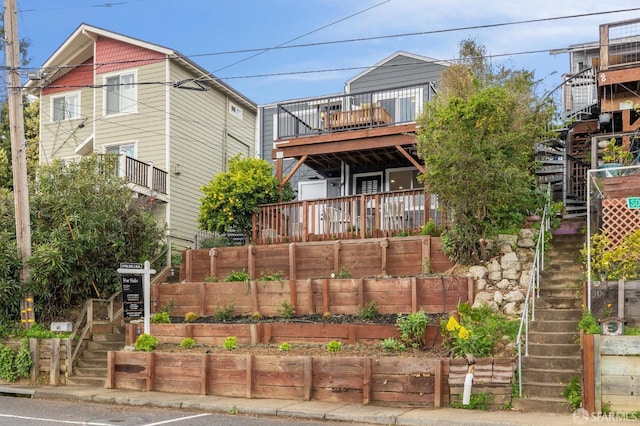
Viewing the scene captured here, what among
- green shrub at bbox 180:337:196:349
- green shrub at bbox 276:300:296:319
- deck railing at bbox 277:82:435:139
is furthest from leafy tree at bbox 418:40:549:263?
green shrub at bbox 180:337:196:349

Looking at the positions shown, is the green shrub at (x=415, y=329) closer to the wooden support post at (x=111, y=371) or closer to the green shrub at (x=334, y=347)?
the green shrub at (x=334, y=347)

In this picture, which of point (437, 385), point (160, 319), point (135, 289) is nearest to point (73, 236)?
point (135, 289)

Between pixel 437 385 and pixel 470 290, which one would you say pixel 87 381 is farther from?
pixel 470 290

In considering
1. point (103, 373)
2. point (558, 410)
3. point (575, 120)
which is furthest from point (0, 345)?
→ point (575, 120)

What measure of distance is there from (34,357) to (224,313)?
15.2 feet

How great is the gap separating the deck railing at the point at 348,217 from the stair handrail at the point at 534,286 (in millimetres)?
2547

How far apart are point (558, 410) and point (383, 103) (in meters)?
13.0

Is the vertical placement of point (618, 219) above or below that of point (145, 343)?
above

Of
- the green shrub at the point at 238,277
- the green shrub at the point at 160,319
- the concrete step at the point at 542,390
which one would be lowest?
the concrete step at the point at 542,390

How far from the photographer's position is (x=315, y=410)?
11.2 meters

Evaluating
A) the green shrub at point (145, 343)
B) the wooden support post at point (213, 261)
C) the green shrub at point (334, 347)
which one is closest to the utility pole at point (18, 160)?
the green shrub at point (145, 343)

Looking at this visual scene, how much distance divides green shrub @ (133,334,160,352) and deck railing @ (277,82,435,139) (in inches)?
316

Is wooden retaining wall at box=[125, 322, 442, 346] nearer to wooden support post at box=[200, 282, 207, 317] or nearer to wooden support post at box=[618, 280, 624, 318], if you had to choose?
wooden support post at box=[200, 282, 207, 317]

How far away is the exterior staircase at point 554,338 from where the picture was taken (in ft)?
35.0
